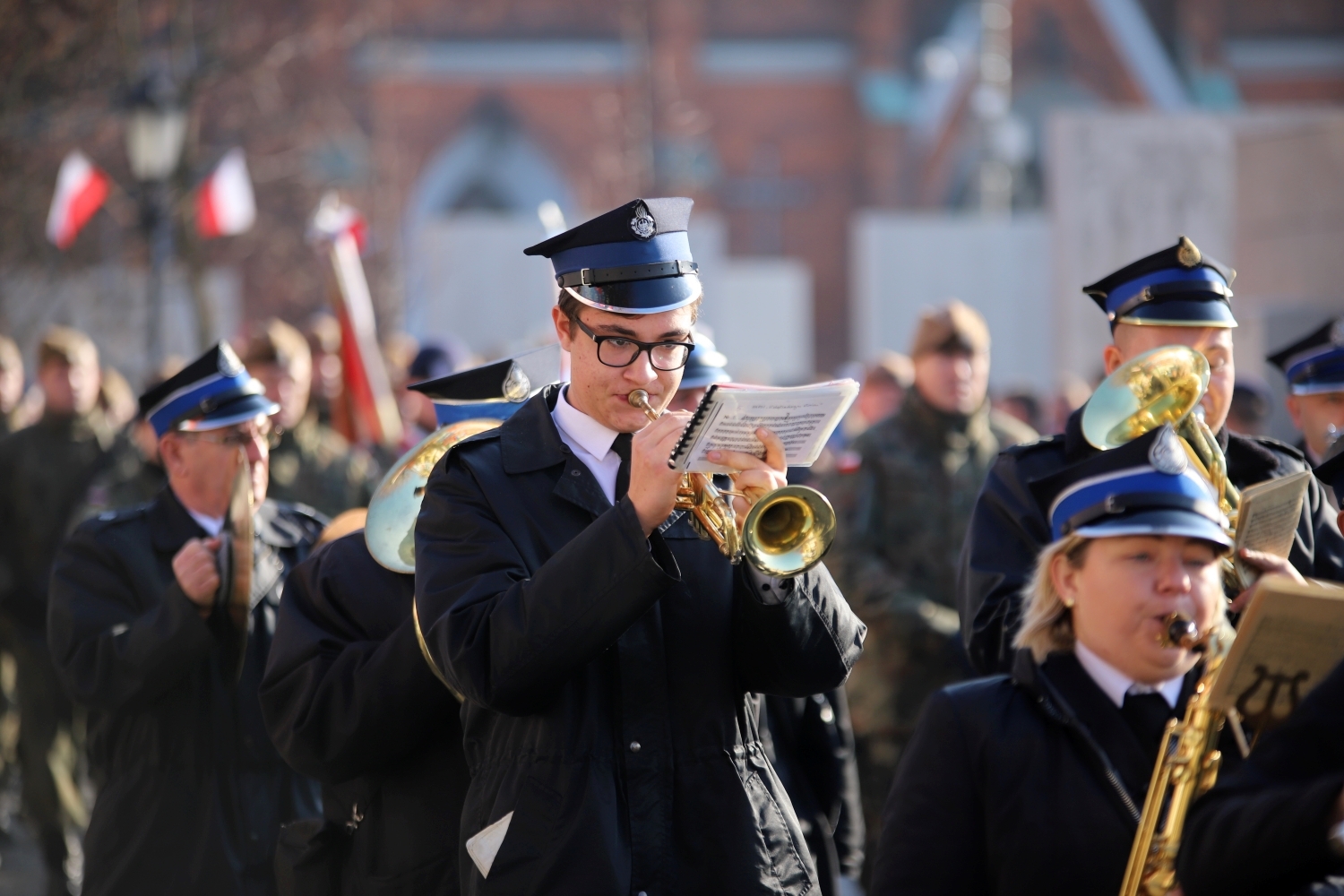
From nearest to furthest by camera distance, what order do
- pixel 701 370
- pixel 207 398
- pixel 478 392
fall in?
pixel 478 392 < pixel 207 398 < pixel 701 370

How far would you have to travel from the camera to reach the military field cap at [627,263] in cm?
356

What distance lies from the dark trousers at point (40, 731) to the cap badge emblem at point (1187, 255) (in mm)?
5895

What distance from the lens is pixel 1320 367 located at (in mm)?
6234

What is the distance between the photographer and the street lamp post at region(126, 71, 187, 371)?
13.2 meters

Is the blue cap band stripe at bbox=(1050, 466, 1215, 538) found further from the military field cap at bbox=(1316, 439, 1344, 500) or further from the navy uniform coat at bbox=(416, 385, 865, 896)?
the military field cap at bbox=(1316, 439, 1344, 500)

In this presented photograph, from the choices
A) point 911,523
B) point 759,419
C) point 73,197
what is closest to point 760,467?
→ point 759,419

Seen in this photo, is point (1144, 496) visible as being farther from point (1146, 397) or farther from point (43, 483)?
point (43, 483)

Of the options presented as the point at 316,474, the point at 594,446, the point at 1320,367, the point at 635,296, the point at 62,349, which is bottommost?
the point at 316,474

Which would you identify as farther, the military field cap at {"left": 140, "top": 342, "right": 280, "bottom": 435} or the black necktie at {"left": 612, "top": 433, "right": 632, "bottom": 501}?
the military field cap at {"left": 140, "top": 342, "right": 280, "bottom": 435}

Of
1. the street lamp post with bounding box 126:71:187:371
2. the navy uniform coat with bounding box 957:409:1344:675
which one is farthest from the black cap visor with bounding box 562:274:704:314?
the street lamp post with bounding box 126:71:187:371

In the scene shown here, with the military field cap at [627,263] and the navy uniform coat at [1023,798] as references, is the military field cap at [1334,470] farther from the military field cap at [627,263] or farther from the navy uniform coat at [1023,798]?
the military field cap at [627,263]

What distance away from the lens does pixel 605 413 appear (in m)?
→ 3.62

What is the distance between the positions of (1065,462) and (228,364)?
257 centimetres

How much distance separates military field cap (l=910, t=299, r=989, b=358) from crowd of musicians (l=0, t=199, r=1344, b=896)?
4.99ft
